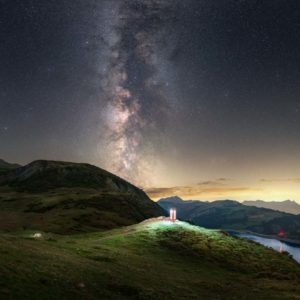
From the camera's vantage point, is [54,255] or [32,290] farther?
[54,255]

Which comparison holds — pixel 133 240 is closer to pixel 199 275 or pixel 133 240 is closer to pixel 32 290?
pixel 199 275

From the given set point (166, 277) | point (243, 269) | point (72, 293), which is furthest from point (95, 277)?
point (243, 269)

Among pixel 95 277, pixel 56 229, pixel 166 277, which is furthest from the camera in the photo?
pixel 56 229

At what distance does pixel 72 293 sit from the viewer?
76.2 ft

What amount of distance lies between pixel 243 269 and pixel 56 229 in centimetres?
6744

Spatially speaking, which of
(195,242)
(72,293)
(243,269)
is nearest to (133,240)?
(195,242)

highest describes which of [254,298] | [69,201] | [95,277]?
[69,201]

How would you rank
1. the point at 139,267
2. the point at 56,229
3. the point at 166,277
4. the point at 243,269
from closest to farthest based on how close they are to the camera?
1. the point at 166,277
2. the point at 139,267
3. the point at 243,269
4. the point at 56,229

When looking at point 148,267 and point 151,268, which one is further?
point 148,267

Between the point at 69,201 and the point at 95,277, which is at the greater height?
the point at 69,201

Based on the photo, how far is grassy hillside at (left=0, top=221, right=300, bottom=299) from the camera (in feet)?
81.1

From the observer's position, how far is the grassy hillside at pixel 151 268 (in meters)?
24.7

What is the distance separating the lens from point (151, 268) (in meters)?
41.1

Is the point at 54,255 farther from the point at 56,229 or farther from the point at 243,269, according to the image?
the point at 56,229
